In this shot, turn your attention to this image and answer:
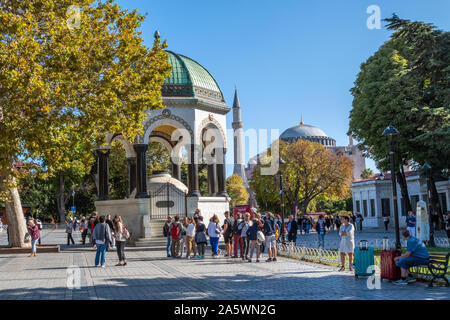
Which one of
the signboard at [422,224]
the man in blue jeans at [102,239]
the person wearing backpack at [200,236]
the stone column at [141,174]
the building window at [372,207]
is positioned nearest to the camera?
the man in blue jeans at [102,239]

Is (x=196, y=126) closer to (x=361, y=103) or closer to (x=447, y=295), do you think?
(x=361, y=103)

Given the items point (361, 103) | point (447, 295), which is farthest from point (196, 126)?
point (447, 295)

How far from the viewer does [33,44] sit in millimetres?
16266

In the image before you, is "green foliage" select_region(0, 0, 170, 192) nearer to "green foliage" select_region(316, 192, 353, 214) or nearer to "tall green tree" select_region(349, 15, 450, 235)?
"tall green tree" select_region(349, 15, 450, 235)

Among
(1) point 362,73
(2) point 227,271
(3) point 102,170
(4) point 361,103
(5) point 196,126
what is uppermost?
(1) point 362,73

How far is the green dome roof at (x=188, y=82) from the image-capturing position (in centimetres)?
2691

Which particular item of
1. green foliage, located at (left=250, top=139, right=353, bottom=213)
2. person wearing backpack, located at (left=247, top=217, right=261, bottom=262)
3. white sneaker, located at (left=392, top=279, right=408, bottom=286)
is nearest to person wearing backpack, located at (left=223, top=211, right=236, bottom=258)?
person wearing backpack, located at (left=247, top=217, right=261, bottom=262)

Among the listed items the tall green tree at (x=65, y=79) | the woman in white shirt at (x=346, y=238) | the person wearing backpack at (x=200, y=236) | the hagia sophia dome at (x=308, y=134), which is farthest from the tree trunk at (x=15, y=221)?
the hagia sophia dome at (x=308, y=134)

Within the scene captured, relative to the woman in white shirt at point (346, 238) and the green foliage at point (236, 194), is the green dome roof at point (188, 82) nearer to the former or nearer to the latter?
the woman in white shirt at point (346, 238)

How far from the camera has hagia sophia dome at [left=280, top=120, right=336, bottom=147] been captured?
466ft

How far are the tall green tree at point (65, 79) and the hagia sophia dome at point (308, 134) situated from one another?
121m

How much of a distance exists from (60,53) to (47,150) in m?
3.53

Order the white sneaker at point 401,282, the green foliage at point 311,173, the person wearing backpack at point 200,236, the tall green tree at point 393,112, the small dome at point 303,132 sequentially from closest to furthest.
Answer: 1. the white sneaker at point 401,282
2. the person wearing backpack at point 200,236
3. the tall green tree at point 393,112
4. the green foliage at point 311,173
5. the small dome at point 303,132

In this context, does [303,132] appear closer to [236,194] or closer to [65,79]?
[236,194]
